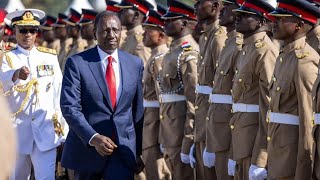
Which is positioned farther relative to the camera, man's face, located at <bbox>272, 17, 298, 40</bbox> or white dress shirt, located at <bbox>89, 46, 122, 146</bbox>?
white dress shirt, located at <bbox>89, 46, 122, 146</bbox>

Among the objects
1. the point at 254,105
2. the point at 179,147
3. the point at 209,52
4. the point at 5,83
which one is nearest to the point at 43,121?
the point at 5,83

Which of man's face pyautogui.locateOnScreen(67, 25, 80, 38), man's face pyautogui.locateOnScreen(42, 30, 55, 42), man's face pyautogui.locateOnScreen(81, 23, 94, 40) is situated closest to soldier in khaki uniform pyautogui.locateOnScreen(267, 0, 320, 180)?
man's face pyautogui.locateOnScreen(81, 23, 94, 40)

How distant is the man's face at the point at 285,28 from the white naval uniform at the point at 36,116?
3.68 meters

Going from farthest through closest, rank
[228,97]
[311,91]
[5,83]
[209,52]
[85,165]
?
[5,83] < [209,52] < [228,97] < [85,165] < [311,91]

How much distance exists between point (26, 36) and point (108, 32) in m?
2.86

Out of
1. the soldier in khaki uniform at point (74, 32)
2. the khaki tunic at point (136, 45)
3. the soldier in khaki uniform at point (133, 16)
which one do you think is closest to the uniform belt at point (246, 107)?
the khaki tunic at point (136, 45)

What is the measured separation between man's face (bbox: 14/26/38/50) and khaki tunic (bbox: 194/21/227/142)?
2137 millimetres

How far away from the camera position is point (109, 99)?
649cm

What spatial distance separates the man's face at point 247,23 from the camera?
267 inches

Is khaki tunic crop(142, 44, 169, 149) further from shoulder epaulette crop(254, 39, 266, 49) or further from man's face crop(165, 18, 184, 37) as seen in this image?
shoulder epaulette crop(254, 39, 266, 49)

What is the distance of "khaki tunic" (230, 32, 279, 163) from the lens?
6.46 metres

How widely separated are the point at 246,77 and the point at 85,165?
5.02ft

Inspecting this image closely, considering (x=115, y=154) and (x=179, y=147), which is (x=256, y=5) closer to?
(x=115, y=154)

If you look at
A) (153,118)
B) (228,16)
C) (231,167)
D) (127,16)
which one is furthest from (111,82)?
(127,16)
